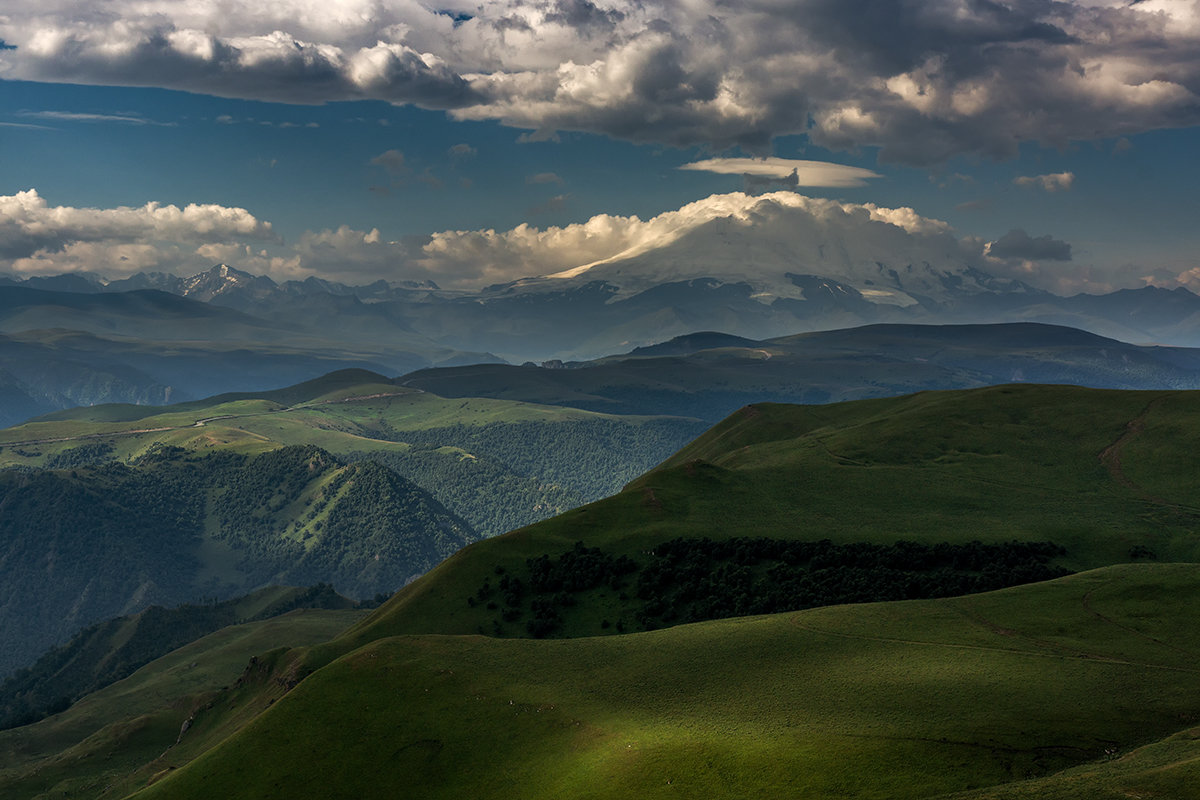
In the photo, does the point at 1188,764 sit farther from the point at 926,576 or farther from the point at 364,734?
the point at 926,576

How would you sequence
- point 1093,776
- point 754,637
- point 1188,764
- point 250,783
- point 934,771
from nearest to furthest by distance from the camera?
point 1188,764 < point 1093,776 < point 934,771 < point 250,783 < point 754,637

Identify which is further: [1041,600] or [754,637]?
[1041,600]

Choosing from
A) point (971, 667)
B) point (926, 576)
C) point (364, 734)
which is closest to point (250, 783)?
point (364, 734)

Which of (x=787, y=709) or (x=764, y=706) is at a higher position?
(x=787, y=709)

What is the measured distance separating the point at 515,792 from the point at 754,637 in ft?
154

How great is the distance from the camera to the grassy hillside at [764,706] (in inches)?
3814

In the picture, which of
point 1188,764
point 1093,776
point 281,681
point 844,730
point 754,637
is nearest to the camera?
point 1188,764

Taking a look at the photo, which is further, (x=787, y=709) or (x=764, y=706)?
(x=764, y=706)

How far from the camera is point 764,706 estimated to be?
382 ft

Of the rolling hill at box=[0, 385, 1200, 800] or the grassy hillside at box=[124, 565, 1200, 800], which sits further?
the grassy hillside at box=[124, 565, 1200, 800]

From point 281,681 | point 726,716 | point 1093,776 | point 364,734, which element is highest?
point 1093,776

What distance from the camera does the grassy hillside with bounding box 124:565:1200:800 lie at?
96875 mm

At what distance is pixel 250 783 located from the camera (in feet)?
415

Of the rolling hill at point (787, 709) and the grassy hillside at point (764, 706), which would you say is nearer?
the rolling hill at point (787, 709)
